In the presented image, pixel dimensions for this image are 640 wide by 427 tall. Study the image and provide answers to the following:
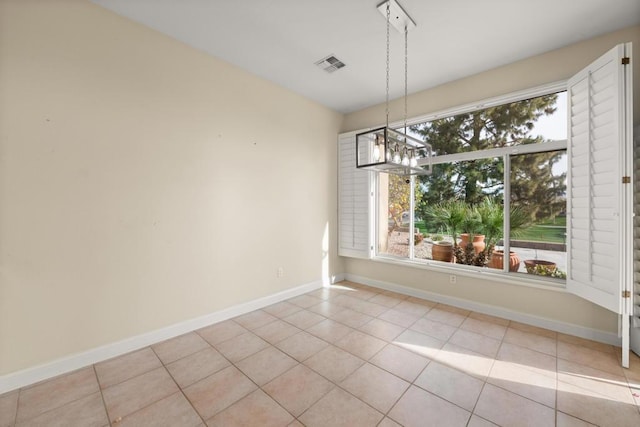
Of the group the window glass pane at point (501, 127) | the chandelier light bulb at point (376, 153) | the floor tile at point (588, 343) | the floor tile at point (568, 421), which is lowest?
the floor tile at point (568, 421)

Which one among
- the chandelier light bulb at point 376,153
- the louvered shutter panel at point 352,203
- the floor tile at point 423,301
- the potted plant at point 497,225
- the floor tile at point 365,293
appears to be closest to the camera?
the chandelier light bulb at point 376,153

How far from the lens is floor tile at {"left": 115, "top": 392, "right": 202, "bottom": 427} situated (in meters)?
1.55

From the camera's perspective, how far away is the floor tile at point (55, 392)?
1655 millimetres

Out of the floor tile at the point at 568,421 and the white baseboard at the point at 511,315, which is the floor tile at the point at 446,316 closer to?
the white baseboard at the point at 511,315

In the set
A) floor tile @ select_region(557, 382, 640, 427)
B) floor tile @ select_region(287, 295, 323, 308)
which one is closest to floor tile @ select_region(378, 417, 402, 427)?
floor tile @ select_region(557, 382, 640, 427)

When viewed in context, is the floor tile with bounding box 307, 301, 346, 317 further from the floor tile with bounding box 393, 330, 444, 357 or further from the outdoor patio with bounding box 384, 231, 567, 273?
the outdoor patio with bounding box 384, 231, 567, 273

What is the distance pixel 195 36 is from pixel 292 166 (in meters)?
1.81

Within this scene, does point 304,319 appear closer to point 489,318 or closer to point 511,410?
point 511,410

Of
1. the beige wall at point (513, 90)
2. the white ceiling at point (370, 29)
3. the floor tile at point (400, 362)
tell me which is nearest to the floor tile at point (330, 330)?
the floor tile at point (400, 362)

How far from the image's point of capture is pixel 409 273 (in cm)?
379

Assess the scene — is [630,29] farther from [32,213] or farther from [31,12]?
[32,213]

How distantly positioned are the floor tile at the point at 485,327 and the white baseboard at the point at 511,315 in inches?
9.8

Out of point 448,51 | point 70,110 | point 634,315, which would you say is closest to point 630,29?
point 448,51

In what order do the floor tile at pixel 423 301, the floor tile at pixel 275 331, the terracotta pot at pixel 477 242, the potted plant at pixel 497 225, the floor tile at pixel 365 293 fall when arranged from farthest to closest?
the floor tile at pixel 365 293 → the floor tile at pixel 423 301 → the terracotta pot at pixel 477 242 → the potted plant at pixel 497 225 → the floor tile at pixel 275 331
